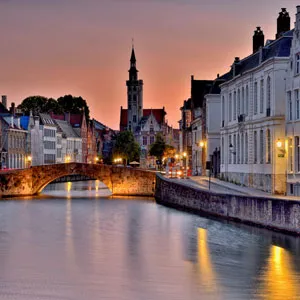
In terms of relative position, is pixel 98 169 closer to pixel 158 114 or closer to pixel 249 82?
pixel 249 82

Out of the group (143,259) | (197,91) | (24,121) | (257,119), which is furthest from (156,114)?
(143,259)

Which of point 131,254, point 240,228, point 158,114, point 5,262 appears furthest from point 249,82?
point 158,114

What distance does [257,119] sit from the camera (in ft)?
147

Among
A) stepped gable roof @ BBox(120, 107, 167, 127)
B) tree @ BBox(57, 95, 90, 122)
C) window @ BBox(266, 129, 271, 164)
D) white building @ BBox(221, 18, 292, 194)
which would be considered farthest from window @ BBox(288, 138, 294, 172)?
stepped gable roof @ BBox(120, 107, 167, 127)

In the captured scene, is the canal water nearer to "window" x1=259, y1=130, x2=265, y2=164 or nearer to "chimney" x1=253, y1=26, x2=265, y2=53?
"window" x1=259, y1=130, x2=265, y2=164

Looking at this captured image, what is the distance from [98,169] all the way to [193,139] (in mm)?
8469

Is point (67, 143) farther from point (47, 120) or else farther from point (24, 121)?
point (24, 121)

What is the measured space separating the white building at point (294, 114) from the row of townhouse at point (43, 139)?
5398cm

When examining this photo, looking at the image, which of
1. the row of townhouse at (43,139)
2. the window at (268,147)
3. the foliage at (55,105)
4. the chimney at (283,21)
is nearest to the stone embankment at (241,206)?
the window at (268,147)

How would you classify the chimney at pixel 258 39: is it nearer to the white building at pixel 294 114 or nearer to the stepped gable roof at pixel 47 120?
the white building at pixel 294 114

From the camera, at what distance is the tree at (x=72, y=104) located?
132 metres

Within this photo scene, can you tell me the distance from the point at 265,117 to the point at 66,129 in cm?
8562

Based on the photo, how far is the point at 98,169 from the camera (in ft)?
A: 222

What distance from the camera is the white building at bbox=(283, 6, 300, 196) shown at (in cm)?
3850
